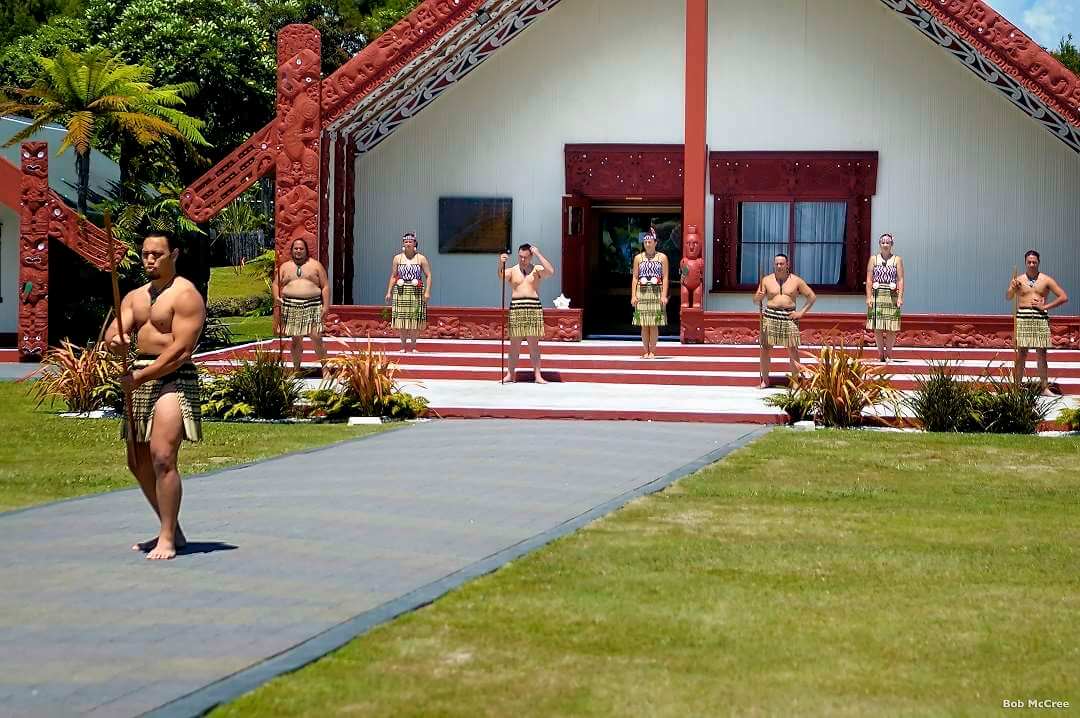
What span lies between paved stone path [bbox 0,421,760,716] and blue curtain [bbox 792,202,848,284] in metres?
12.2

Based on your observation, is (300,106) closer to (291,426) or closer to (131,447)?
(291,426)

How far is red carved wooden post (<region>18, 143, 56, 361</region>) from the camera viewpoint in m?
25.3

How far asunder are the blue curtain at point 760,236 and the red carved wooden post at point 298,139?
717 cm

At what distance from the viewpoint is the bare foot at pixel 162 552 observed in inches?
340

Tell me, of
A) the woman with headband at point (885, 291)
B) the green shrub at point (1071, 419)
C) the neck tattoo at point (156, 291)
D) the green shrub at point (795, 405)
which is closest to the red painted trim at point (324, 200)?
the woman with headband at point (885, 291)

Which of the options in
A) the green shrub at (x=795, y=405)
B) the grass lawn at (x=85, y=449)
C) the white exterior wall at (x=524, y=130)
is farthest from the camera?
the white exterior wall at (x=524, y=130)

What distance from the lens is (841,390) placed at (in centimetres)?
1683

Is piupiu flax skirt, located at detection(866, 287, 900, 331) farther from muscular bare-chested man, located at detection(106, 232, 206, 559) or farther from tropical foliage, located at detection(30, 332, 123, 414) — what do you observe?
muscular bare-chested man, located at detection(106, 232, 206, 559)

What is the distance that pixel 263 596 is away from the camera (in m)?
7.74

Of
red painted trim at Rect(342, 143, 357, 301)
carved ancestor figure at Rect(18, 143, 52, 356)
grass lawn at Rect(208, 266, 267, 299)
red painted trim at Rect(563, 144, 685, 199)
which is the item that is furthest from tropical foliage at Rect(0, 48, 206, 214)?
grass lawn at Rect(208, 266, 267, 299)

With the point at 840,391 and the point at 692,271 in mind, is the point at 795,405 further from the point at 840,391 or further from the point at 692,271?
the point at 692,271

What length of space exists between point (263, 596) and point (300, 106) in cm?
1676

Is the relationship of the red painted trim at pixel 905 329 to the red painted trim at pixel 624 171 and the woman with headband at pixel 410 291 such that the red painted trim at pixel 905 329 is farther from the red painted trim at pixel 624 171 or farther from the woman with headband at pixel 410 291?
the woman with headband at pixel 410 291

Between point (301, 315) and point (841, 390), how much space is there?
6708 mm
